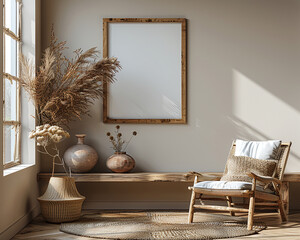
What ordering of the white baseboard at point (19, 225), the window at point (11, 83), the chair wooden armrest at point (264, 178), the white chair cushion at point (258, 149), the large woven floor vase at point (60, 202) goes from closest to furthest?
the white baseboard at point (19, 225) < the chair wooden armrest at point (264, 178) < the window at point (11, 83) < the large woven floor vase at point (60, 202) < the white chair cushion at point (258, 149)

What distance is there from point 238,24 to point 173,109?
1.27 meters

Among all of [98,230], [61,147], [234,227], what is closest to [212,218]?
[234,227]

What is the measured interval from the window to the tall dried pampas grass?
6.0 inches

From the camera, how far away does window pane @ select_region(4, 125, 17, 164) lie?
441 cm

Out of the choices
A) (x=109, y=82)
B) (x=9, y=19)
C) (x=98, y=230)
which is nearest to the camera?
(x=98, y=230)

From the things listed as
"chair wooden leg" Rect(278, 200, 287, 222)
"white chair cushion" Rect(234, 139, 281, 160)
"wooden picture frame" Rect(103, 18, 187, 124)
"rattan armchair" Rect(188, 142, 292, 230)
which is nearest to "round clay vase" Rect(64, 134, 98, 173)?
"wooden picture frame" Rect(103, 18, 187, 124)

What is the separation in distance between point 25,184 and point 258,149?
2.41 meters

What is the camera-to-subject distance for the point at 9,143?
4566mm

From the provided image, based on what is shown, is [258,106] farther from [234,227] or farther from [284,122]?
[234,227]

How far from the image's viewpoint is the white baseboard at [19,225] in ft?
13.0

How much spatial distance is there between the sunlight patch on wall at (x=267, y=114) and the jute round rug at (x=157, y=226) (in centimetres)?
122

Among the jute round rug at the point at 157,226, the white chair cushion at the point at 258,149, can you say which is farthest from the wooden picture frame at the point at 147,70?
the jute round rug at the point at 157,226

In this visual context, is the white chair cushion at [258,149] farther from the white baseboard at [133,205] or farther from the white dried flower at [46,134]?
the white dried flower at [46,134]

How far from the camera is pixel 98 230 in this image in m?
4.34
